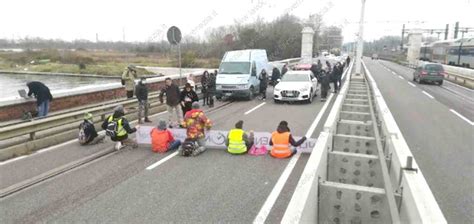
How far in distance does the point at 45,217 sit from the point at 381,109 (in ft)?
22.5

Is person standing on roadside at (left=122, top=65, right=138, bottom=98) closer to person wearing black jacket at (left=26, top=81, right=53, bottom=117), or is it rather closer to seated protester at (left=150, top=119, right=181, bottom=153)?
person wearing black jacket at (left=26, top=81, right=53, bottom=117)

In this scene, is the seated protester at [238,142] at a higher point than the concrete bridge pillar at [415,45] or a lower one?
lower

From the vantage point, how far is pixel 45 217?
17.8ft

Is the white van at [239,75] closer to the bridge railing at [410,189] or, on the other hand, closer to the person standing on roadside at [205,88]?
the person standing on roadside at [205,88]

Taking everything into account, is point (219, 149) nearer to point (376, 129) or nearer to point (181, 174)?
point (181, 174)

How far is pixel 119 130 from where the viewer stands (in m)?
9.35

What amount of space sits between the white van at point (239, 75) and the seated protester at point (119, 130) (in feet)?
30.7

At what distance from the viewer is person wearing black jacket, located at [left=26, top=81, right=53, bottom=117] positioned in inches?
443

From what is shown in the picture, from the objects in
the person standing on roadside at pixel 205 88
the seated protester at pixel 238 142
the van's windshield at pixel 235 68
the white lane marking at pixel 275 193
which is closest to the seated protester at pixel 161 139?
the seated protester at pixel 238 142

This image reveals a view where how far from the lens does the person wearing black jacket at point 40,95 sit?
36.9 feet

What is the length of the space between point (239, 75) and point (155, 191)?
13058 millimetres

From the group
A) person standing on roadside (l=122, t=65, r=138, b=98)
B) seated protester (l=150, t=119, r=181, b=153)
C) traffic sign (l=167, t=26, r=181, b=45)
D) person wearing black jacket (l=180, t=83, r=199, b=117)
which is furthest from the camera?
person standing on roadside (l=122, t=65, r=138, b=98)

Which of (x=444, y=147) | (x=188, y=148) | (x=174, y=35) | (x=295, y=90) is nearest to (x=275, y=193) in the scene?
(x=188, y=148)

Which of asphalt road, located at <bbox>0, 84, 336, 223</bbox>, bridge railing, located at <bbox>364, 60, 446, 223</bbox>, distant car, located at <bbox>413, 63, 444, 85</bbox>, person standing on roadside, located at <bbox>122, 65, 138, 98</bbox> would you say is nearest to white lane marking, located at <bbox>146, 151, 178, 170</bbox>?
asphalt road, located at <bbox>0, 84, 336, 223</bbox>
